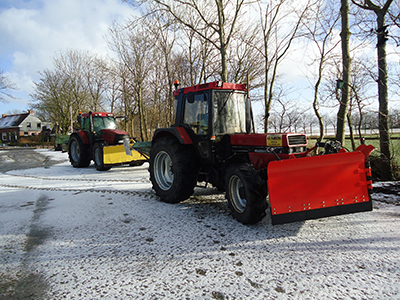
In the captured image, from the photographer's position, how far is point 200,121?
473 centimetres

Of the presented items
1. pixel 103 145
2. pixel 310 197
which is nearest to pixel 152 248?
pixel 310 197

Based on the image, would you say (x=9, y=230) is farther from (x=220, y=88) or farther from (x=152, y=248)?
(x=220, y=88)

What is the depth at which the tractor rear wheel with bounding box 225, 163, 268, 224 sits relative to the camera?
135 inches

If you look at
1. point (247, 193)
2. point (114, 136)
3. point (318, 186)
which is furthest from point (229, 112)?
point (114, 136)

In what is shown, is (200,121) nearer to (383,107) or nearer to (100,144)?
(383,107)

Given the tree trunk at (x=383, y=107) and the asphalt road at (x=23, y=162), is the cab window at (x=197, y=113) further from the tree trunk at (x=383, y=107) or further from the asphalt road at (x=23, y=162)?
the asphalt road at (x=23, y=162)

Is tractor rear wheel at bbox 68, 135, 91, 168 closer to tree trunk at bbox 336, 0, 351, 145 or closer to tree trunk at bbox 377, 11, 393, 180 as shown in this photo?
tree trunk at bbox 336, 0, 351, 145

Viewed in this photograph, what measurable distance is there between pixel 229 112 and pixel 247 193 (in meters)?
1.67

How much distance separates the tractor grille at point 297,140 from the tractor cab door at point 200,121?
1.32m

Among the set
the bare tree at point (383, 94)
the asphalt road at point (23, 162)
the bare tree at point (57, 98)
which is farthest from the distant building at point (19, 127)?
the bare tree at point (383, 94)

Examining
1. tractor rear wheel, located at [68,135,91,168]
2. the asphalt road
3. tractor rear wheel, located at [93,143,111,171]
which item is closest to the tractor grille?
tractor rear wheel, located at [93,143,111,171]

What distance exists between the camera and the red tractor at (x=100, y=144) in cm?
945

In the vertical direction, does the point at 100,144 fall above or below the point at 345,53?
below

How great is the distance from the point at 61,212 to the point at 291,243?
3.57 metres
